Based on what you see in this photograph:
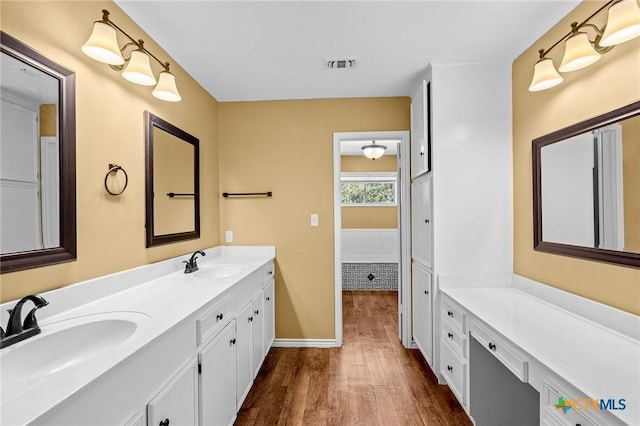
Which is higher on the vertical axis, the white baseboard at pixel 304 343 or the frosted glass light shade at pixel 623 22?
the frosted glass light shade at pixel 623 22

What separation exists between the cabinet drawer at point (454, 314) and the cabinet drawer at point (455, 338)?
4cm

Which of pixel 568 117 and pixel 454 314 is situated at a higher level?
pixel 568 117

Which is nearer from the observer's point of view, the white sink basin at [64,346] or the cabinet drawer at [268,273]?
the white sink basin at [64,346]

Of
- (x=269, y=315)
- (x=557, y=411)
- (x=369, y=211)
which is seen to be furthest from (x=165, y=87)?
(x=369, y=211)

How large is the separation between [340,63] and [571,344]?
7.16ft

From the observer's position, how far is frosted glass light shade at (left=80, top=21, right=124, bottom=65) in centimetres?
135

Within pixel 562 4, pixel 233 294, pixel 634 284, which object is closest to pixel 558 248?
pixel 634 284

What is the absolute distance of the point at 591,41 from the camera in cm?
158

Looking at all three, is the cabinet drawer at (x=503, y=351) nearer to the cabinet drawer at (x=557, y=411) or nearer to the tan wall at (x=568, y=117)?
the cabinet drawer at (x=557, y=411)

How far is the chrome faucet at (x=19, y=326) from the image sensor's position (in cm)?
101

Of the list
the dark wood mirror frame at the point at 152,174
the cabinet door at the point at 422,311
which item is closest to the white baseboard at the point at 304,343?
the cabinet door at the point at 422,311

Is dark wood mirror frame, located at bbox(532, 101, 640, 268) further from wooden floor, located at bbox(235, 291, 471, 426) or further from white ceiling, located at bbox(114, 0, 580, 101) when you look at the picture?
wooden floor, located at bbox(235, 291, 471, 426)

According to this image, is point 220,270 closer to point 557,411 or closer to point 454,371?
point 454,371

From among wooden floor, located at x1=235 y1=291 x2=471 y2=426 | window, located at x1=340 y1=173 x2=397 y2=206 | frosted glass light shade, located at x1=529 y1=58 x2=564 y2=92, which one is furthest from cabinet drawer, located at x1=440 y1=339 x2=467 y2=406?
window, located at x1=340 y1=173 x2=397 y2=206
